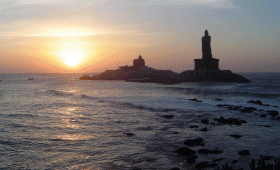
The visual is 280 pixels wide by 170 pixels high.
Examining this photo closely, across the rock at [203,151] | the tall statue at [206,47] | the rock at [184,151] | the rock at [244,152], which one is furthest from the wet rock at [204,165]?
the tall statue at [206,47]

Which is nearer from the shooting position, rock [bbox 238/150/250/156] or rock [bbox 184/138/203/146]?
rock [bbox 238/150/250/156]

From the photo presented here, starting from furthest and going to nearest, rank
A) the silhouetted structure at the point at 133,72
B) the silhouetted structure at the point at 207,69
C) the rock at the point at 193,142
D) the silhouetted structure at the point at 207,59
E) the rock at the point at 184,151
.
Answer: the silhouetted structure at the point at 133,72 → the silhouetted structure at the point at 207,59 → the silhouetted structure at the point at 207,69 → the rock at the point at 193,142 → the rock at the point at 184,151

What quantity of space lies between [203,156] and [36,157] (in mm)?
10001

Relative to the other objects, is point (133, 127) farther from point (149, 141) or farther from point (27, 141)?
point (27, 141)

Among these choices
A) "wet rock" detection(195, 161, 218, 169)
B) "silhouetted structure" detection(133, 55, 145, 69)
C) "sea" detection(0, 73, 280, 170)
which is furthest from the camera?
"silhouetted structure" detection(133, 55, 145, 69)

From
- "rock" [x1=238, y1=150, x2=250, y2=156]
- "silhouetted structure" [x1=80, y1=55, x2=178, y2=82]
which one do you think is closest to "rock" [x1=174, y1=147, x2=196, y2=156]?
"rock" [x1=238, y1=150, x2=250, y2=156]

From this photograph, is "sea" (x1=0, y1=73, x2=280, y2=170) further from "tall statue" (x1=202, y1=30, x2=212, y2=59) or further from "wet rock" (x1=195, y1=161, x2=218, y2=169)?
"tall statue" (x1=202, y1=30, x2=212, y2=59)

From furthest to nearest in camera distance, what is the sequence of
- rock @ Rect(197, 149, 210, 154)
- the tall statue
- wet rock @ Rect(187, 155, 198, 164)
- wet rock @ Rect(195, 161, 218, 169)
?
the tall statue, rock @ Rect(197, 149, 210, 154), wet rock @ Rect(187, 155, 198, 164), wet rock @ Rect(195, 161, 218, 169)

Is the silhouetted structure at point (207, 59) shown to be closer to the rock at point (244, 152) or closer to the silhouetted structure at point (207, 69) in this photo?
the silhouetted structure at point (207, 69)

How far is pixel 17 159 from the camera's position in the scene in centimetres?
1324

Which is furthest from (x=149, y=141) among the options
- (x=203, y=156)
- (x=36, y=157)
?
(x=36, y=157)

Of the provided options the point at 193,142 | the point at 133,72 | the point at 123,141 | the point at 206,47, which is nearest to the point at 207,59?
the point at 206,47

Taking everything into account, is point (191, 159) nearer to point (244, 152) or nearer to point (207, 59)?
point (244, 152)

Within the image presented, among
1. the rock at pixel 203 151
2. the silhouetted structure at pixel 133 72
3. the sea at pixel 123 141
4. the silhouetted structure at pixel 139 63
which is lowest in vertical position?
the sea at pixel 123 141
